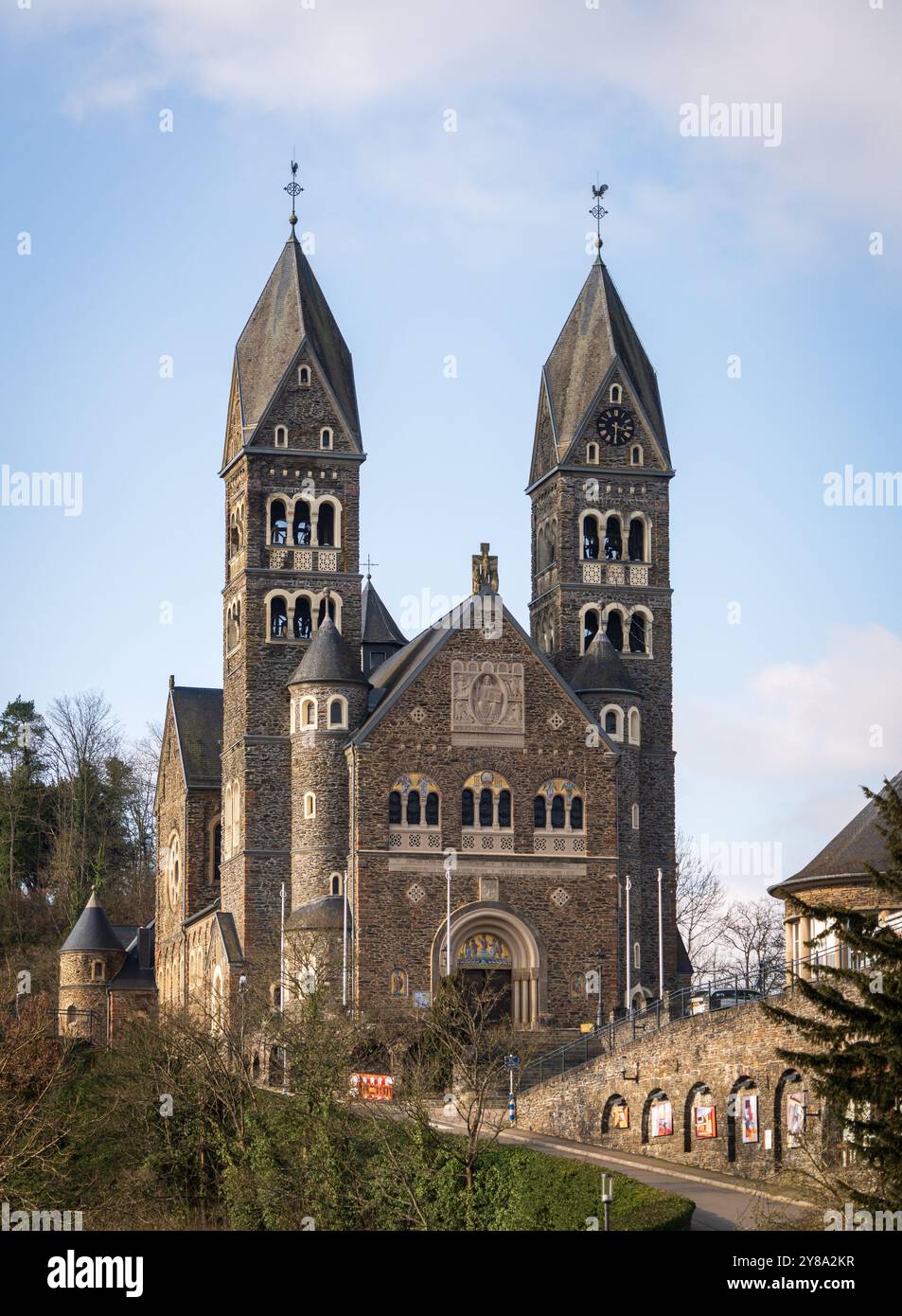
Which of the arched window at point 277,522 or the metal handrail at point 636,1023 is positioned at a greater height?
the arched window at point 277,522

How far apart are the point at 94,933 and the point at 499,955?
2556 centimetres

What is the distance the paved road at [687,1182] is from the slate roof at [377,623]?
1499 inches

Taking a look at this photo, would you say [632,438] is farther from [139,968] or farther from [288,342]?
[139,968]

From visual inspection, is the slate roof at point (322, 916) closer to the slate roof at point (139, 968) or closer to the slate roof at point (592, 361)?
the slate roof at point (592, 361)

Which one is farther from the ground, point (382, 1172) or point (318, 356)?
point (318, 356)

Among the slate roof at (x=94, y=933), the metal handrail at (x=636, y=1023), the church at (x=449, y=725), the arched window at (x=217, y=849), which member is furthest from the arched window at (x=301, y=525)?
the slate roof at (x=94, y=933)

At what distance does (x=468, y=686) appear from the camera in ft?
232

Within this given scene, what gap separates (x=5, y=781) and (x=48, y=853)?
416cm

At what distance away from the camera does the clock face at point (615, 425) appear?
7762 cm

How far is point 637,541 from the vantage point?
255ft

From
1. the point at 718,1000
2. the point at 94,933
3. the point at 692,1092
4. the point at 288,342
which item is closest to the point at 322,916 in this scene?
the point at 718,1000

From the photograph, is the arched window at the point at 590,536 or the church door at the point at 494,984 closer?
the church door at the point at 494,984
